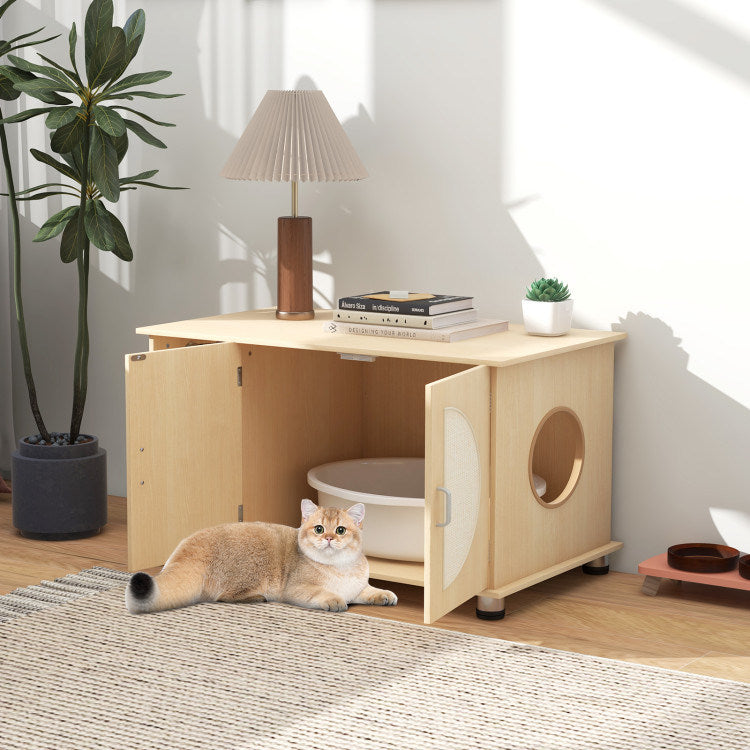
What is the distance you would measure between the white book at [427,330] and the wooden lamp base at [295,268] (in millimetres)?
182

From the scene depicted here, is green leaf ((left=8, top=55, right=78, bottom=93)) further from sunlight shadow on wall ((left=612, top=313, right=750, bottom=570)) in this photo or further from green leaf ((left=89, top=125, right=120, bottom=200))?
sunlight shadow on wall ((left=612, top=313, right=750, bottom=570))

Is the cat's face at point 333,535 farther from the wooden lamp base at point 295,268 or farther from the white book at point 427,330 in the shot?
the wooden lamp base at point 295,268

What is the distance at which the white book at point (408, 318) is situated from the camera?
8.46 feet

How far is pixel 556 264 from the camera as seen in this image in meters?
2.83

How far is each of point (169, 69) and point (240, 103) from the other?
0.25m

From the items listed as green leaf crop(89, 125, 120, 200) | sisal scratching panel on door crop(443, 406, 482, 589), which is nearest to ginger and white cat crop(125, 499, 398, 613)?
sisal scratching panel on door crop(443, 406, 482, 589)

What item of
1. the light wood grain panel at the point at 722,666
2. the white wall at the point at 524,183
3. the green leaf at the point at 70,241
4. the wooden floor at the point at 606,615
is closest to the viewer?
the light wood grain panel at the point at 722,666

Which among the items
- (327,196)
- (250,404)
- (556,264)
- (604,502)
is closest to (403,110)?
(327,196)

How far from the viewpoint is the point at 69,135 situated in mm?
2939

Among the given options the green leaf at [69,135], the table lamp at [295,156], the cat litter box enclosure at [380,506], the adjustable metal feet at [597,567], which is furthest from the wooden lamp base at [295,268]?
the adjustable metal feet at [597,567]

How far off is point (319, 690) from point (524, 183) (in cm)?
133

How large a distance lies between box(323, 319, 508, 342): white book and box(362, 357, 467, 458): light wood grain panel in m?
0.35

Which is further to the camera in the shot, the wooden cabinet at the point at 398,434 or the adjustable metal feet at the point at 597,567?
the adjustable metal feet at the point at 597,567

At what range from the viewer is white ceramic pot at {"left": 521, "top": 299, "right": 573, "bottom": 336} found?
8.57 ft
